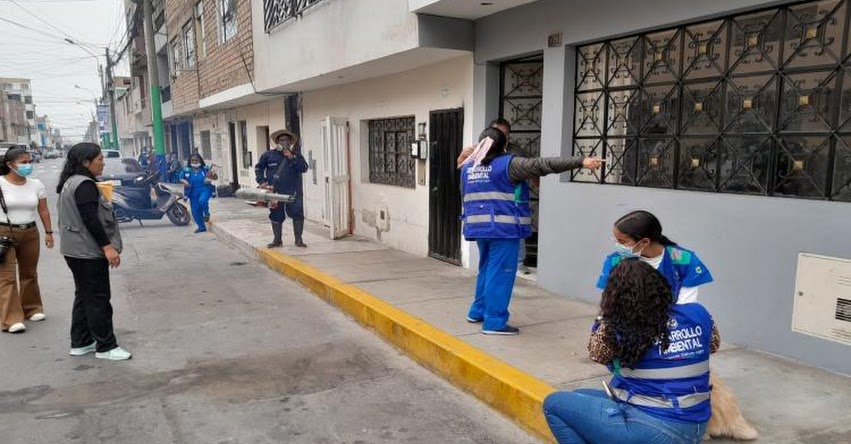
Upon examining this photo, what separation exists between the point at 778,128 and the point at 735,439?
7.25ft

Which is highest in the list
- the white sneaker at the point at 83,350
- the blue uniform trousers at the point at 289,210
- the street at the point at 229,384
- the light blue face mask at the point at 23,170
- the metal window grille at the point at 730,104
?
the metal window grille at the point at 730,104

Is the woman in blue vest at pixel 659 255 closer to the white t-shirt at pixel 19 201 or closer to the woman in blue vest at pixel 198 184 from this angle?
the white t-shirt at pixel 19 201

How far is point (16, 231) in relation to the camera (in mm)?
5164

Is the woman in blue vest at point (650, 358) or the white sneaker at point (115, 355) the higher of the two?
the woman in blue vest at point (650, 358)

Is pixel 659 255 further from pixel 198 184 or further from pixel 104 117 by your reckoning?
pixel 104 117

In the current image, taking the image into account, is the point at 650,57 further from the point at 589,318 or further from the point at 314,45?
the point at 314,45

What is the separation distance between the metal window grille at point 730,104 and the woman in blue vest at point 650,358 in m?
2.27

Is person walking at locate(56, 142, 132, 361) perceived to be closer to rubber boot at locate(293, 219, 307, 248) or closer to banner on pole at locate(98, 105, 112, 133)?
rubber boot at locate(293, 219, 307, 248)

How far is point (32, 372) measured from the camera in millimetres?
4277

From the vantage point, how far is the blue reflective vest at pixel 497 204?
14.1 ft

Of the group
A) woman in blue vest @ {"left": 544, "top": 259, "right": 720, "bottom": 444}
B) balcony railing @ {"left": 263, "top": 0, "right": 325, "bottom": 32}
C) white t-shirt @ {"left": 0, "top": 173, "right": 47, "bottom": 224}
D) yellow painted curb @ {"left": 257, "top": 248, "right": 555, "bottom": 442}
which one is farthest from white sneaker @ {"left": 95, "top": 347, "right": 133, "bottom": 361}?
balcony railing @ {"left": 263, "top": 0, "right": 325, "bottom": 32}

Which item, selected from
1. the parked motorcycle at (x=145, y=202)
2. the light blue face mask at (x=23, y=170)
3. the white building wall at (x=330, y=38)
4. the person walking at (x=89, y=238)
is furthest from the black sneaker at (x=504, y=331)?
the parked motorcycle at (x=145, y=202)

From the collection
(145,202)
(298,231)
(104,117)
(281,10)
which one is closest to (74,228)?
(298,231)

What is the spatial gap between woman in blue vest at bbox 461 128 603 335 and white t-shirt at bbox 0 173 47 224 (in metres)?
3.97
